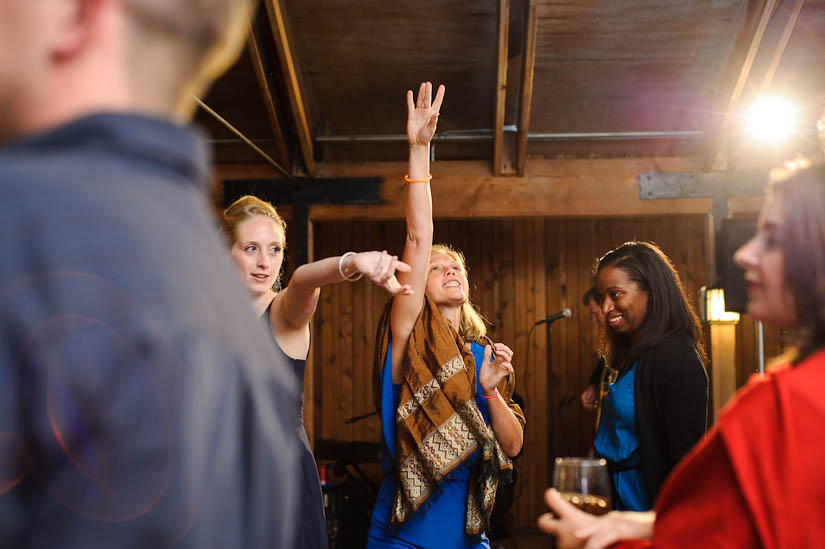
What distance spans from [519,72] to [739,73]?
1.34 metres

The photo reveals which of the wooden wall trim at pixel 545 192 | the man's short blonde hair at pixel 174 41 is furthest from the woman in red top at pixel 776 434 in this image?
the wooden wall trim at pixel 545 192

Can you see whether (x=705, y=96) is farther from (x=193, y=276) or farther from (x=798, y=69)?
(x=193, y=276)

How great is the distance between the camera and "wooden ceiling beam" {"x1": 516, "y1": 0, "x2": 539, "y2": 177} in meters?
3.82

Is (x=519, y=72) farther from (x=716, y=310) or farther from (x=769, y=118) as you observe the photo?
(x=716, y=310)

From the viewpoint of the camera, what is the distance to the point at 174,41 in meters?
0.51

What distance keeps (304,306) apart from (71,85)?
145 cm

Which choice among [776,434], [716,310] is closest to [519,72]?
[716,310]

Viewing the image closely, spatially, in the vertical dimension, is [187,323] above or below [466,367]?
above

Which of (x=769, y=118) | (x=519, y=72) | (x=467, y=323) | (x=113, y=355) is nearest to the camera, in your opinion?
(x=113, y=355)

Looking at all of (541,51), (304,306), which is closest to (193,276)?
(304,306)

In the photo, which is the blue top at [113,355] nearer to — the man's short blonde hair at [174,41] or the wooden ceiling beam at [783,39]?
the man's short blonde hair at [174,41]

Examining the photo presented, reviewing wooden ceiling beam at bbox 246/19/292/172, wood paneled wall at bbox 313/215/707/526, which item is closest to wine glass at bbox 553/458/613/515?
wooden ceiling beam at bbox 246/19/292/172

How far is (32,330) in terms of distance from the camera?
39 centimetres

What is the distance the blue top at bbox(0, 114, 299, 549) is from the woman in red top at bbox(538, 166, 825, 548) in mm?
698
